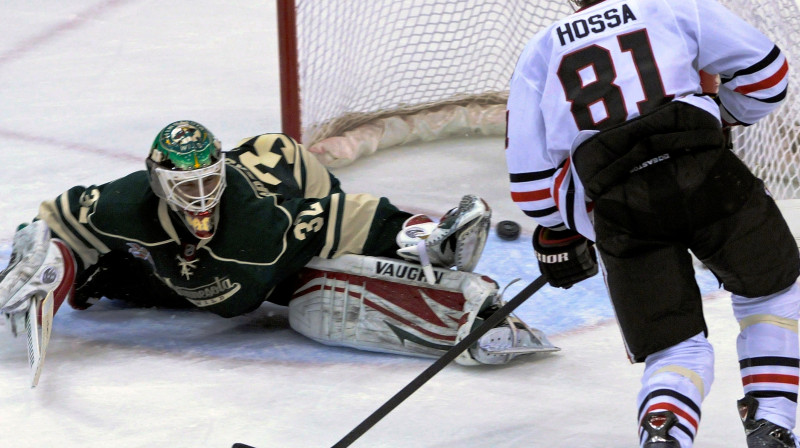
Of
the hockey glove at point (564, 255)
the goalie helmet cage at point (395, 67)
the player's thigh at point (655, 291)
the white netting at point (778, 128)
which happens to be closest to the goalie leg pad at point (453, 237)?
the hockey glove at point (564, 255)

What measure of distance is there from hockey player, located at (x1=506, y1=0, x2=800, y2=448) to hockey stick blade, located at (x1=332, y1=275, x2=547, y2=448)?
1.09 feet

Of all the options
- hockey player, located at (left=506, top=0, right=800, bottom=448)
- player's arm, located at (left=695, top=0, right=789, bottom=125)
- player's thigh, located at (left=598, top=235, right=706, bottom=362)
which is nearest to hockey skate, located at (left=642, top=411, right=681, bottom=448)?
hockey player, located at (left=506, top=0, right=800, bottom=448)

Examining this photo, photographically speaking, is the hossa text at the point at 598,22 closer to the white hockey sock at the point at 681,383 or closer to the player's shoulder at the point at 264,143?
the white hockey sock at the point at 681,383

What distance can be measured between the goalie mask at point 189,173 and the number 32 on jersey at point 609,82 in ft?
3.29

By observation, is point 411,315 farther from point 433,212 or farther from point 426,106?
point 426,106

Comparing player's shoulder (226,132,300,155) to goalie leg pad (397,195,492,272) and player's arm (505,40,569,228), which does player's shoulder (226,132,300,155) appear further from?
player's arm (505,40,569,228)

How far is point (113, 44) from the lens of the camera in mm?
5680

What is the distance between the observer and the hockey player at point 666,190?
2.03 m

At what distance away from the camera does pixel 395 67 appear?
4.48 m

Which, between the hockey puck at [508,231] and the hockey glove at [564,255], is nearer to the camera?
the hockey glove at [564,255]

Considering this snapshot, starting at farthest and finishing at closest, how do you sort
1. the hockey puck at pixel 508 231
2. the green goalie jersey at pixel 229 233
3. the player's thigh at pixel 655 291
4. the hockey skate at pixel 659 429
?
the hockey puck at pixel 508 231
the green goalie jersey at pixel 229 233
the player's thigh at pixel 655 291
the hockey skate at pixel 659 429

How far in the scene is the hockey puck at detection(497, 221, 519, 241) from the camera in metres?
3.76

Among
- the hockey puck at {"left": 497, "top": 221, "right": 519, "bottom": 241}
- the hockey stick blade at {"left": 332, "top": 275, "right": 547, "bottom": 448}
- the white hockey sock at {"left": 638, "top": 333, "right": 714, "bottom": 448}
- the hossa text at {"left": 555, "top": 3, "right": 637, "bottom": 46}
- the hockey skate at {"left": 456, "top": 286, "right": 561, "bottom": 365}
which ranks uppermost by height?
the hossa text at {"left": 555, "top": 3, "right": 637, "bottom": 46}

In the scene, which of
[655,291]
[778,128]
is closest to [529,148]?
[655,291]
